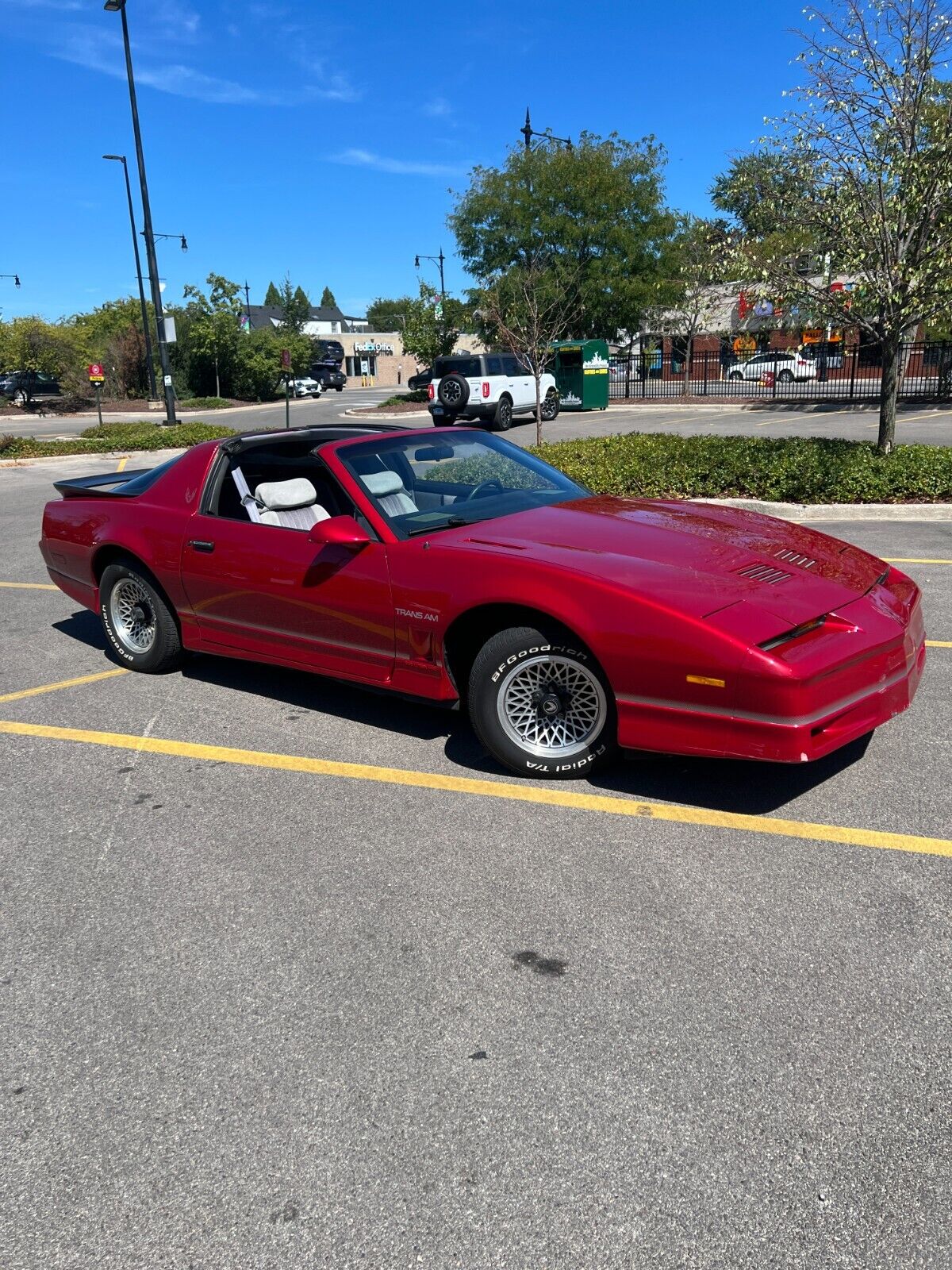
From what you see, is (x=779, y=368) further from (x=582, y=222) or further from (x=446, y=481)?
(x=446, y=481)

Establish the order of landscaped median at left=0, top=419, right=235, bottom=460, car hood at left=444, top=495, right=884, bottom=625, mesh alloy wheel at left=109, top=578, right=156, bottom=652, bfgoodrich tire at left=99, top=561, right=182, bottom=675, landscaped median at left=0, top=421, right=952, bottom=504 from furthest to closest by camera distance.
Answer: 1. landscaped median at left=0, top=419, right=235, bottom=460
2. landscaped median at left=0, top=421, right=952, bottom=504
3. mesh alloy wheel at left=109, top=578, right=156, bottom=652
4. bfgoodrich tire at left=99, top=561, right=182, bottom=675
5. car hood at left=444, top=495, right=884, bottom=625

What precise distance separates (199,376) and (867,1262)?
1981 inches

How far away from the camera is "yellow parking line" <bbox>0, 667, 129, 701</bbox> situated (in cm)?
579

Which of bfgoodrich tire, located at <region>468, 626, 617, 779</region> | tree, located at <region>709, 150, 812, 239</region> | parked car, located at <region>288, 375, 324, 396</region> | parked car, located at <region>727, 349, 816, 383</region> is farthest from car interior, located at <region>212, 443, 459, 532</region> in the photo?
parked car, located at <region>288, 375, 324, 396</region>

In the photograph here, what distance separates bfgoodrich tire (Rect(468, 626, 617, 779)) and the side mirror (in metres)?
0.80

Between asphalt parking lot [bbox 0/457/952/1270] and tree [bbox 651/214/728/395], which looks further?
tree [bbox 651/214/728/395]

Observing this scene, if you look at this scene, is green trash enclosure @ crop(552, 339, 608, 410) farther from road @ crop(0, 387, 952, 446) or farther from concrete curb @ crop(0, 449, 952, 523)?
concrete curb @ crop(0, 449, 952, 523)

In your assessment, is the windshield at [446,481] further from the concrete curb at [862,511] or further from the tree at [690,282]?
the tree at [690,282]

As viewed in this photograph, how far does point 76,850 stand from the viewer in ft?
12.7

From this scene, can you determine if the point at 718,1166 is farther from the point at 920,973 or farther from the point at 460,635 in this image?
the point at 460,635

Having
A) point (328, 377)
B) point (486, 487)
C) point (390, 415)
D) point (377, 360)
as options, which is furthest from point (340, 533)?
point (377, 360)

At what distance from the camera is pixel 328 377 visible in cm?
6569

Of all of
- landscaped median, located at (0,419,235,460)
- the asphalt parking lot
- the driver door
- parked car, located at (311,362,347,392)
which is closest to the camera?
the asphalt parking lot

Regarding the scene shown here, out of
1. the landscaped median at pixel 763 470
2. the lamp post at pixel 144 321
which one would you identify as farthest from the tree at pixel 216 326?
the landscaped median at pixel 763 470
